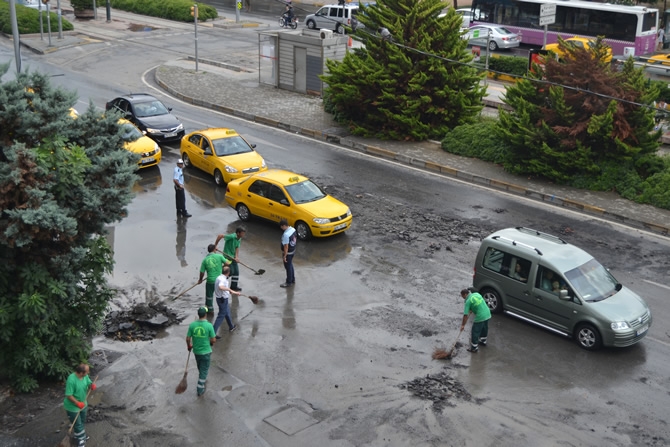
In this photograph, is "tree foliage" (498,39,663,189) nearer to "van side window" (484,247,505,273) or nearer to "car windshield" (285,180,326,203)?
"car windshield" (285,180,326,203)

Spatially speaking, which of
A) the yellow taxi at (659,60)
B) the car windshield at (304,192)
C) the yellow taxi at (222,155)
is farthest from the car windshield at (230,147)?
A: the yellow taxi at (659,60)

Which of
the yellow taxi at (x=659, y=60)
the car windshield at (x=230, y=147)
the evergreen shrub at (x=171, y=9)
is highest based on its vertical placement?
the evergreen shrub at (x=171, y=9)

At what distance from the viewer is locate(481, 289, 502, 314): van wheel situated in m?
15.9

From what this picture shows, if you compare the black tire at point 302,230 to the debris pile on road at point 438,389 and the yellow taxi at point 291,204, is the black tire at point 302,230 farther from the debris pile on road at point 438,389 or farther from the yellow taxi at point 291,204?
the debris pile on road at point 438,389

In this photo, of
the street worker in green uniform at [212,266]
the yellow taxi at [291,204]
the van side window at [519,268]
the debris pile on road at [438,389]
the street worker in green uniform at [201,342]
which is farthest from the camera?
the yellow taxi at [291,204]

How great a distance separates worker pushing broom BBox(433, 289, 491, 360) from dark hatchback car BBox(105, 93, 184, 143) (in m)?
16.0

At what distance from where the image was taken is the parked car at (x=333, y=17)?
49781 mm

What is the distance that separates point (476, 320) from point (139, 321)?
6449mm

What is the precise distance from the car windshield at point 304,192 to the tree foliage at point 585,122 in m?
7.38

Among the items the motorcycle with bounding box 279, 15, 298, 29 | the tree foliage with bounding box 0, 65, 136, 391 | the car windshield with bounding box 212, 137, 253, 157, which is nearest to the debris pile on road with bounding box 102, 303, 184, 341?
the tree foliage with bounding box 0, 65, 136, 391

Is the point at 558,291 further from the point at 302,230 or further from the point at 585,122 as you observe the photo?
the point at 585,122

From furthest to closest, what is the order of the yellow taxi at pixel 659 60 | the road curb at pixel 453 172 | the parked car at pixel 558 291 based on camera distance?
the yellow taxi at pixel 659 60 → the road curb at pixel 453 172 → the parked car at pixel 558 291

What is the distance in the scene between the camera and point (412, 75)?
27906 millimetres

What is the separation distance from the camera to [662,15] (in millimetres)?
52281
